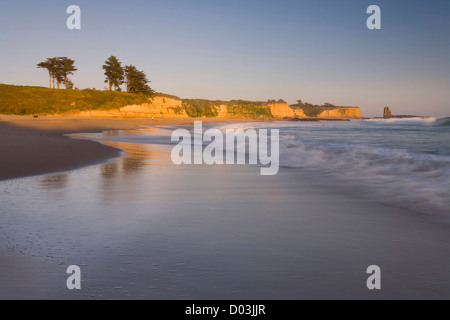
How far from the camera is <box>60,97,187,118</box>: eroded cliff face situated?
61.8m

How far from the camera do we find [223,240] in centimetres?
355

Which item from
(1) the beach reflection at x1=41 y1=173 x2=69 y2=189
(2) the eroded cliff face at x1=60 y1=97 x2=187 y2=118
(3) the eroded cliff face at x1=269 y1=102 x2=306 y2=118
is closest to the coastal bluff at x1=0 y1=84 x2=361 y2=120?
(2) the eroded cliff face at x1=60 y1=97 x2=187 y2=118

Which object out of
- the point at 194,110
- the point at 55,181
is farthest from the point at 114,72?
the point at 55,181

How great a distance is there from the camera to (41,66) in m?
77.9

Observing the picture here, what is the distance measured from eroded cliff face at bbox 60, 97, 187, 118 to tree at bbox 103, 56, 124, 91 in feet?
29.7

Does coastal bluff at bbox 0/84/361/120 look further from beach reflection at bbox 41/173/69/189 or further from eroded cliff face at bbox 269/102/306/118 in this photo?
eroded cliff face at bbox 269/102/306/118

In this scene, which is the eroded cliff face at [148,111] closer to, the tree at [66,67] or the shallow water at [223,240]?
the tree at [66,67]

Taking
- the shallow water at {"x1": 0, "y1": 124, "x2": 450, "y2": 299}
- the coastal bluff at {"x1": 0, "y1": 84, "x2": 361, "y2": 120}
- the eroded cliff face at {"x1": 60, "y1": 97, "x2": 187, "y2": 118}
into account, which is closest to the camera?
the shallow water at {"x1": 0, "y1": 124, "x2": 450, "y2": 299}

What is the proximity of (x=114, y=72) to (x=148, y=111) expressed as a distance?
1331 cm

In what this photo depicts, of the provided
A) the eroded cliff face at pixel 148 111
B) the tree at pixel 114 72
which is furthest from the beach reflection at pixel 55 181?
the tree at pixel 114 72

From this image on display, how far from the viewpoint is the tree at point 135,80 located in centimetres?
8418

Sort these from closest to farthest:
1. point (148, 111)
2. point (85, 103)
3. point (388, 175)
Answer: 1. point (388, 175)
2. point (85, 103)
3. point (148, 111)

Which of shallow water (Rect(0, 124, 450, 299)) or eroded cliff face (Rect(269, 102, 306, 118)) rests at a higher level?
eroded cliff face (Rect(269, 102, 306, 118))

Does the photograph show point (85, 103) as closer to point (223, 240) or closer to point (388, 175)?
point (388, 175)
